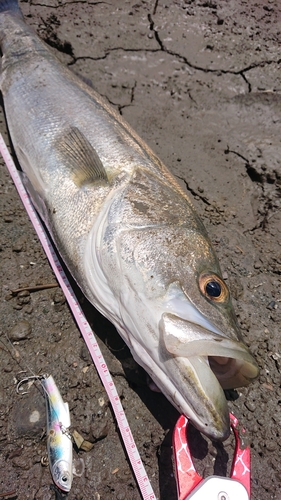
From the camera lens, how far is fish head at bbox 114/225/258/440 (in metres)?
1.72

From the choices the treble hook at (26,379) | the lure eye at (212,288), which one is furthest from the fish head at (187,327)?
the treble hook at (26,379)

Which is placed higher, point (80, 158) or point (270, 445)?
point (80, 158)

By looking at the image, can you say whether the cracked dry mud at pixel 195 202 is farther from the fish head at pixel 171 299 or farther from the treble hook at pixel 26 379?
the fish head at pixel 171 299

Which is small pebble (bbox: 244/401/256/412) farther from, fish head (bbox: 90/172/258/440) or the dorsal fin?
the dorsal fin

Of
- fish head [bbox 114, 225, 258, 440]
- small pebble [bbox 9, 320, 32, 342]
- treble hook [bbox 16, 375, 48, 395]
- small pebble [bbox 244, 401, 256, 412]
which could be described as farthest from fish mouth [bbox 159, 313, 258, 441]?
small pebble [bbox 9, 320, 32, 342]

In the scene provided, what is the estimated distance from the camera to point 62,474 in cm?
201

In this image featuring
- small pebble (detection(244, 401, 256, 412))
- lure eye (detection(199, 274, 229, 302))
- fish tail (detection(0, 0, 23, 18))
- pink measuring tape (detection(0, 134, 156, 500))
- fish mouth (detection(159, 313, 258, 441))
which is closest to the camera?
fish mouth (detection(159, 313, 258, 441))

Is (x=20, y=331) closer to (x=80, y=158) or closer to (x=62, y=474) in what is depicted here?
(x=62, y=474)

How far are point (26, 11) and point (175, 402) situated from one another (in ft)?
15.2

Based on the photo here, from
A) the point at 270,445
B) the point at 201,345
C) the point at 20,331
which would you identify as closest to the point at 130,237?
the point at 201,345

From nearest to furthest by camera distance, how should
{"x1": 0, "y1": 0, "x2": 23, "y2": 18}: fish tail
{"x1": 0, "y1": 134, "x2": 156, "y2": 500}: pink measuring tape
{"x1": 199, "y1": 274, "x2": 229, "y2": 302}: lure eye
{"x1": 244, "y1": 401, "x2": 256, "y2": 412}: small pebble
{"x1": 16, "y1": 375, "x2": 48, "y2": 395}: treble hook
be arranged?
{"x1": 199, "y1": 274, "x2": 229, "y2": 302}: lure eye → {"x1": 0, "y1": 134, "x2": 156, "y2": 500}: pink measuring tape → {"x1": 16, "y1": 375, "x2": 48, "y2": 395}: treble hook → {"x1": 244, "y1": 401, "x2": 256, "y2": 412}: small pebble → {"x1": 0, "y1": 0, "x2": 23, "y2": 18}: fish tail

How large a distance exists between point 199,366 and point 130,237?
849 millimetres

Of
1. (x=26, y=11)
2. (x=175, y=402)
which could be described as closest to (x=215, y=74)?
(x=26, y=11)

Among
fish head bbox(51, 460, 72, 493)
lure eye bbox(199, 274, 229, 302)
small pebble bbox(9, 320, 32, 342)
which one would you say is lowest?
fish head bbox(51, 460, 72, 493)
